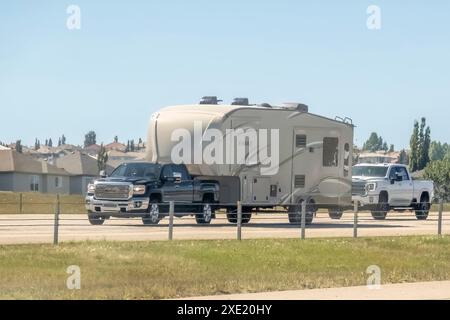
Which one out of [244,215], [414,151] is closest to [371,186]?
[244,215]

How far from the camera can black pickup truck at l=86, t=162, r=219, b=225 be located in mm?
34062

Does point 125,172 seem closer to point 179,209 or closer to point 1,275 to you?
point 179,209

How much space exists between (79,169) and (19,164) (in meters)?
20.1

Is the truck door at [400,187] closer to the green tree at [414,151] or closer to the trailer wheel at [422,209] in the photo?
the trailer wheel at [422,209]

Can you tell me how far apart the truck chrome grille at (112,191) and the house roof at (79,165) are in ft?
287

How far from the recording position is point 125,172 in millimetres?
35750

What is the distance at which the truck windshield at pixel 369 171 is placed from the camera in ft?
147

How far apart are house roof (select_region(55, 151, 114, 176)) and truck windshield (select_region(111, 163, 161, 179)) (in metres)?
86.0

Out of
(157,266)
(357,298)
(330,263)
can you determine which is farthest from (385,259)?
(357,298)

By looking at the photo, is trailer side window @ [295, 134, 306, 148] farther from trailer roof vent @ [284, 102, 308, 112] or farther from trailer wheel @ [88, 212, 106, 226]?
trailer wheel @ [88, 212, 106, 226]

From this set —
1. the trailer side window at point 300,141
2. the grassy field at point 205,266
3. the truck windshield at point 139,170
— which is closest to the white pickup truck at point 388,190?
the trailer side window at point 300,141

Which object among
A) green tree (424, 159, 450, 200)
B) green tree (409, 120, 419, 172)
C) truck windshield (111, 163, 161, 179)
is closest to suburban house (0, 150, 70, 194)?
green tree (424, 159, 450, 200)

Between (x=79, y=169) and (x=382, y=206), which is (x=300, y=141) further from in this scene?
(x=79, y=169)
